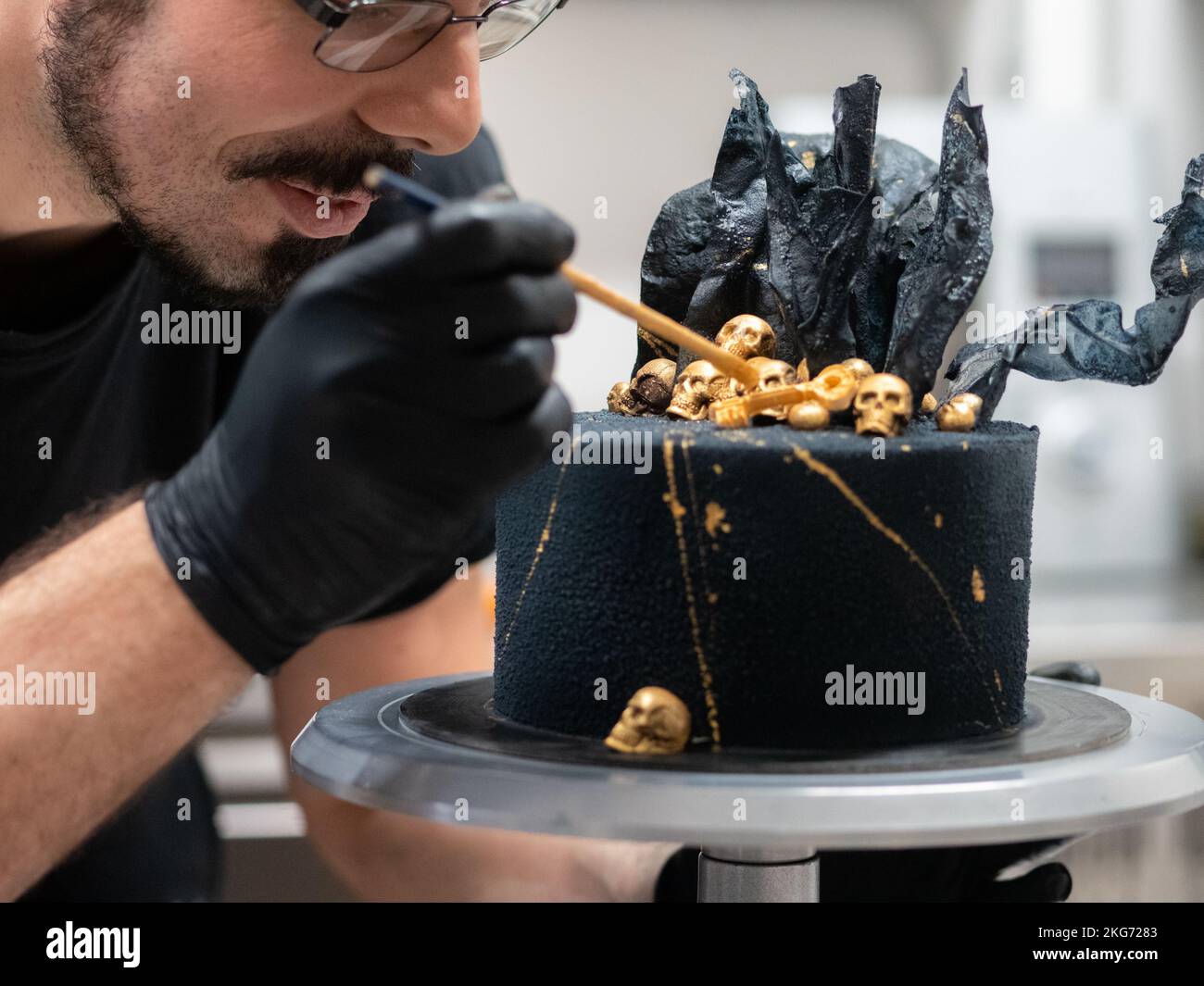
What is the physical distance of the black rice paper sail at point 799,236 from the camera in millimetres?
809

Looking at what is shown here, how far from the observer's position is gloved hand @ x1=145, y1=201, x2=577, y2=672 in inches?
22.6

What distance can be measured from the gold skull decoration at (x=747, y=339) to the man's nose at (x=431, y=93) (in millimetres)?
224

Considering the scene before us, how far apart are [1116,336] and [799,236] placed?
0.64ft

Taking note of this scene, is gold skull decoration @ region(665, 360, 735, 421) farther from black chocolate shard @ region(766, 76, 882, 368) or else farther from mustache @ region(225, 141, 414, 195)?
mustache @ region(225, 141, 414, 195)

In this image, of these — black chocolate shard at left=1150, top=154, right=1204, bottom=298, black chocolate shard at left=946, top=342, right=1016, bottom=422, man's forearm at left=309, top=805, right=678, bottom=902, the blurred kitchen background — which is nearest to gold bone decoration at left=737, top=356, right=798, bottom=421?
black chocolate shard at left=946, top=342, right=1016, bottom=422

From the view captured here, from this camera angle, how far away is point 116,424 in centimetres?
120

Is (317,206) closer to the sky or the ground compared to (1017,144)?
closer to the ground

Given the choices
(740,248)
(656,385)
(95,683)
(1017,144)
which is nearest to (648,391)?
(656,385)

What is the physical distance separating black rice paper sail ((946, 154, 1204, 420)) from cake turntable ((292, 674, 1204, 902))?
0.65 ft

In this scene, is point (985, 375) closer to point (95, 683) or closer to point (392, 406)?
point (392, 406)

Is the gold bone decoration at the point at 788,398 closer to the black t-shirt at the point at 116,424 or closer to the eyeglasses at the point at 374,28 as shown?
the eyeglasses at the point at 374,28

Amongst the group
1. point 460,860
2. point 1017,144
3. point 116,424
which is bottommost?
point 460,860

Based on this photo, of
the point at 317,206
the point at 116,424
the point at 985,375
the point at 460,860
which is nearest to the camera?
the point at 985,375

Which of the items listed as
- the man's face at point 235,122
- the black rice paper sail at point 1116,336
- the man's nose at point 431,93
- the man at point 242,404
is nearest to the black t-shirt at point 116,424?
the man at point 242,404
